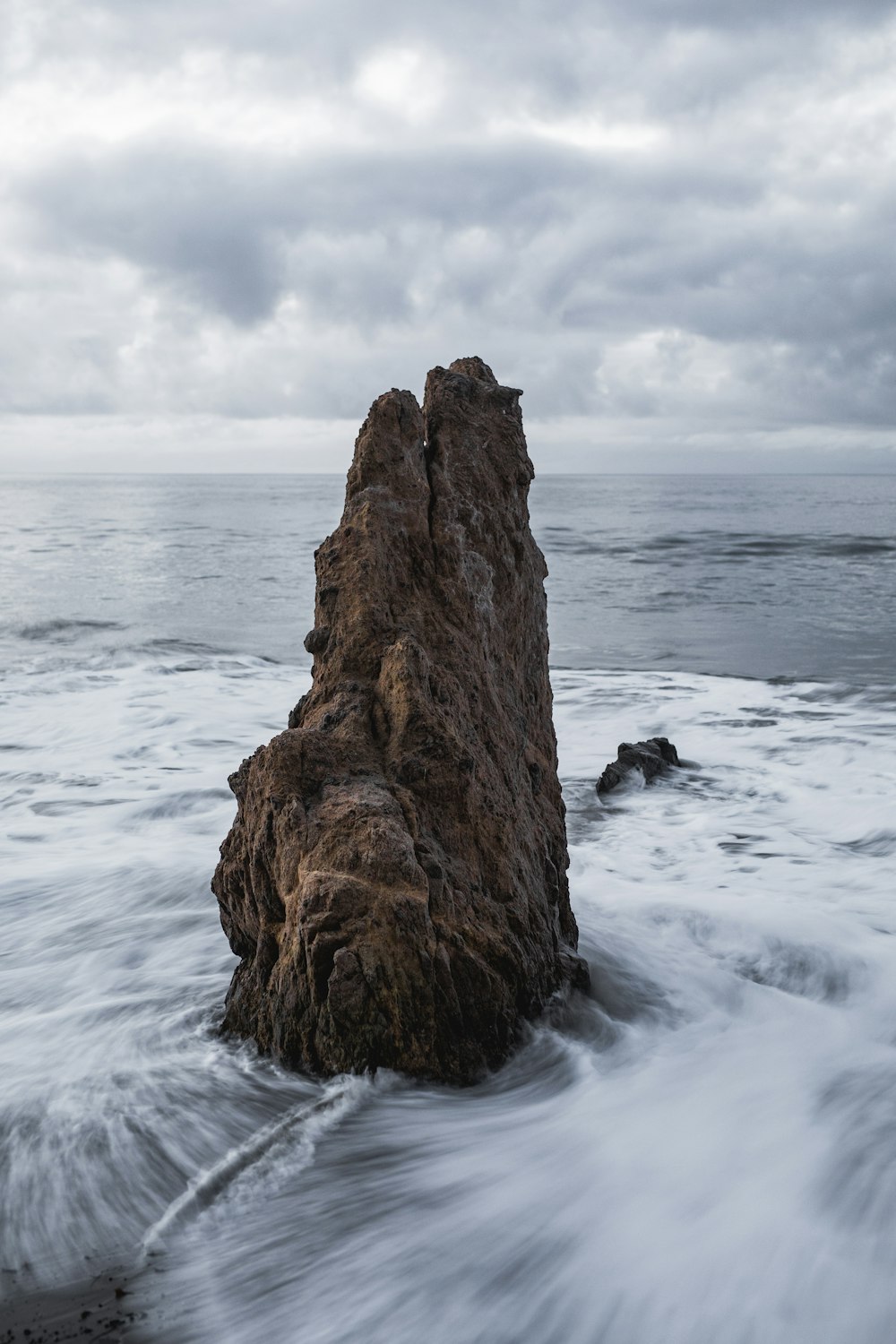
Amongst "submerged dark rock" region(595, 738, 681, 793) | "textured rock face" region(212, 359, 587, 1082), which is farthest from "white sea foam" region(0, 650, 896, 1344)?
"submerged dark rock" region(595, 738, 681, 793)

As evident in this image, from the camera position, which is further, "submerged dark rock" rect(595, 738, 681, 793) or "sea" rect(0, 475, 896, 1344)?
"submerged dark rock" rect(595, 738, 681, 793)

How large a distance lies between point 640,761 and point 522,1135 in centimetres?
488

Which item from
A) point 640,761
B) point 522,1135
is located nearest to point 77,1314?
point 522,1135

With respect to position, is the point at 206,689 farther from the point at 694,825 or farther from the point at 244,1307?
the point at 244,1307

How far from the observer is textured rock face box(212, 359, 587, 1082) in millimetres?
2854

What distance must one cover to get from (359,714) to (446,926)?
2.80 ft

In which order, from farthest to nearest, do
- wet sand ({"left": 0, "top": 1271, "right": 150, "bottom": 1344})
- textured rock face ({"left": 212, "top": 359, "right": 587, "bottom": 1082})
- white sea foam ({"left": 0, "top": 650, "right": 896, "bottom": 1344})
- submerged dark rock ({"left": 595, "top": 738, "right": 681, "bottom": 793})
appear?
submerged dark rock ({"left": 595, "top": 738, "right": 681, "bottom": 793})
textured rock face ({"left": 212, "top": 359, "right": 587, "bottom": 1082})
white sea foam ({"left": 0, "top": 650, "right": 896, "bottom": 1344})
wet sand ({"left": 0, "top": 1271, "right": 150, "bottom": 1344})

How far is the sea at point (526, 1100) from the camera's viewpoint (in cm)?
228

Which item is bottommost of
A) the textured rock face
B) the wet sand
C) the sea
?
the sea

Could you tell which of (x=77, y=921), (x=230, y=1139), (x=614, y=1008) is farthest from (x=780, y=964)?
(x=77, y=921)

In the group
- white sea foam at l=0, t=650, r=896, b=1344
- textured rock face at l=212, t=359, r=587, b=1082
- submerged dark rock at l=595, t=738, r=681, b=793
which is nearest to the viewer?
white sea foam at l=0, t=650, r=896, b=1344

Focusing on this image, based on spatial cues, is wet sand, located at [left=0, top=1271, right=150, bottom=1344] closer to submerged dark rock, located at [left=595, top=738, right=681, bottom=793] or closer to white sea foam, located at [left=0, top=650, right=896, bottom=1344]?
white sea foam, located at [left=0, top=650, right=896, bottom=1344]

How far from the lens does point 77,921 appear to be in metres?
4.91

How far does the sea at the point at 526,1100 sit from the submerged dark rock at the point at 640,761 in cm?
14
